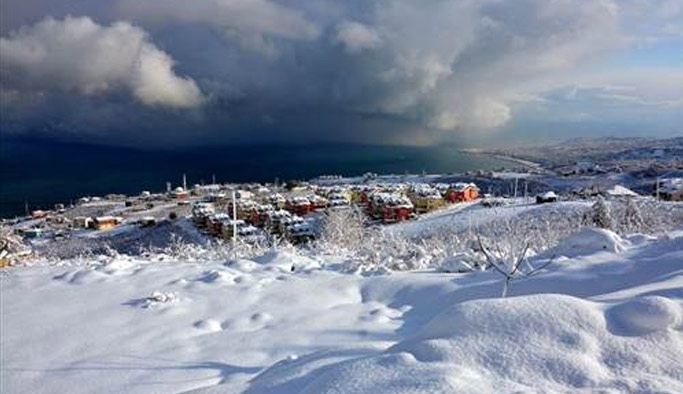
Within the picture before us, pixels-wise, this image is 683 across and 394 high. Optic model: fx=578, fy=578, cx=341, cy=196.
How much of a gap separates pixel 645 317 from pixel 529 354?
33.9 inches

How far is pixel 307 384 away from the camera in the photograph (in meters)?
3.57

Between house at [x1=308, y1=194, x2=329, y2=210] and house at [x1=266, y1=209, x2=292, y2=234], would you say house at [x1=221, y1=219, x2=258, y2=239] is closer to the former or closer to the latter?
house at [x1=266, y1=209, x2=292, y2=234]

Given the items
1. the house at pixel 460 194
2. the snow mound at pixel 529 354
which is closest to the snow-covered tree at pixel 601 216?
the snow mound at pixel 529 354

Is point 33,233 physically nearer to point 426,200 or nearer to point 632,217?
point 426,200

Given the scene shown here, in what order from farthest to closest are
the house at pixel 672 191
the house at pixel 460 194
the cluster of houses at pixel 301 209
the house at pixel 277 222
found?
the house at pixel 460 194 → the house at pixel 672 191 → the house at pixel 277 222 → the cluster of houses at pixel 301 209

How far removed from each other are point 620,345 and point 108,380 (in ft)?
13.8

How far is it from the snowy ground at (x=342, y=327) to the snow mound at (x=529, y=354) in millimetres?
11

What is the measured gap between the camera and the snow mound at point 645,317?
359cm

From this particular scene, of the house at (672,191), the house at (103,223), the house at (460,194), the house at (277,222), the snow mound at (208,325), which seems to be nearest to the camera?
the snow mound at (208,325)

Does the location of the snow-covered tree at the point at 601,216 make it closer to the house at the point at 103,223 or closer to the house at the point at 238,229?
the house at the point at 238,229

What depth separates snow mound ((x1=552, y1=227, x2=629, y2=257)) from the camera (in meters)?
8.39

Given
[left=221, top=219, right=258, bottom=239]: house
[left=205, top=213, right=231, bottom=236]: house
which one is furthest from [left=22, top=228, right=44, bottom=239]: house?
[left=221, top=219, right=258, bottom=239]: house

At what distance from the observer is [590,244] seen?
342 inches

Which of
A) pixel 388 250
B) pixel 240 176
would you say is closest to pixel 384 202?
pixel 388 250
